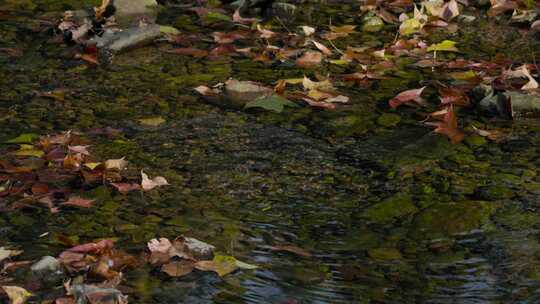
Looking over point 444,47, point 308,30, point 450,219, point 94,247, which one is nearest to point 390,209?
point 450,219

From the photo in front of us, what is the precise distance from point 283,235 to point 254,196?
310 mm

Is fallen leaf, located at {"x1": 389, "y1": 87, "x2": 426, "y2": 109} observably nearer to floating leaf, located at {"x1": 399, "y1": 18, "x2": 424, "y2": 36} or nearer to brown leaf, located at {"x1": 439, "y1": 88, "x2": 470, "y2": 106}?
brown leaf, located at {"x1": 439, "y1": 88, "x2": 470, "y2": 106}

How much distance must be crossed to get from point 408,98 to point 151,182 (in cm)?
125

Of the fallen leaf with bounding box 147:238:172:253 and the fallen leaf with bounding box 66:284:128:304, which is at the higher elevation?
the fallen leaf with bounding box 66:284:128:304

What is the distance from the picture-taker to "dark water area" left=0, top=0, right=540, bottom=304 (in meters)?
2.63

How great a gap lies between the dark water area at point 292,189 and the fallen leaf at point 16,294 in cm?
5

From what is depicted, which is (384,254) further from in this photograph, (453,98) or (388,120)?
(453,98)

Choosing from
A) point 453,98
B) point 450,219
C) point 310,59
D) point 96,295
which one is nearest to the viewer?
point 96,295

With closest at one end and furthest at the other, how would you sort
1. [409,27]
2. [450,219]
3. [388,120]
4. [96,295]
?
[96,295] → [450,219] → [388,120] → [409,27]

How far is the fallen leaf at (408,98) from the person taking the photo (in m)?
3.93

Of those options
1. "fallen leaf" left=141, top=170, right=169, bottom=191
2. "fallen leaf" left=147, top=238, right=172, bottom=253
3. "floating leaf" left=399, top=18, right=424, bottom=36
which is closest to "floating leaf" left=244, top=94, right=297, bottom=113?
"fallen leaf" left=141, top=170, right=169, bottom=191

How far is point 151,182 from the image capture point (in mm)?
3201

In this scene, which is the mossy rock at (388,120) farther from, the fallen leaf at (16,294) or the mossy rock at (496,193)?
the fallen leaf at (16,294)

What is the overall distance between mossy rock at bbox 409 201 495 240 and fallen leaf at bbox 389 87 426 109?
93 cm
